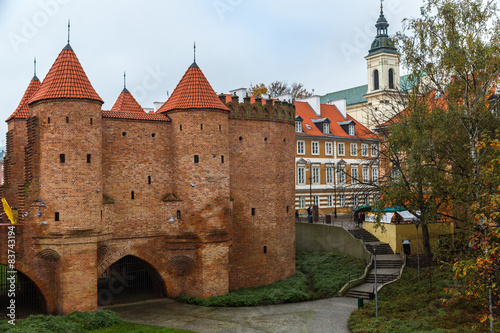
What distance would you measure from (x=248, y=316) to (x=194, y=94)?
38.8 feet

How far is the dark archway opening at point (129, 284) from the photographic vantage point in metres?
26.7

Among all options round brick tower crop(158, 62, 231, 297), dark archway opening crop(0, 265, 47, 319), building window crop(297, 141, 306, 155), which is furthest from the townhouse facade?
dark archway opening crop(0, 265, 47, 319)

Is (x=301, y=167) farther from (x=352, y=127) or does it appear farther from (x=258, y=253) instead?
(x=258, y=253)

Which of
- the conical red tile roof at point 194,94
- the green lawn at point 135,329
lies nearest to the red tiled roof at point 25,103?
the conical red tile roof at point 194,94

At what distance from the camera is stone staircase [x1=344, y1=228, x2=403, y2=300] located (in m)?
27.9

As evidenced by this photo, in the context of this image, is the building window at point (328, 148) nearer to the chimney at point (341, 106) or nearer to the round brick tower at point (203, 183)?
the chimney at point (341, 106)

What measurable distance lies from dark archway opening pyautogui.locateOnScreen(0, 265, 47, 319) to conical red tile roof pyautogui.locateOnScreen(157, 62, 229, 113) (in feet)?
36.8

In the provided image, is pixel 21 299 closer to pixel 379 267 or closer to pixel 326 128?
pixel 379 267

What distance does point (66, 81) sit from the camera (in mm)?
23641

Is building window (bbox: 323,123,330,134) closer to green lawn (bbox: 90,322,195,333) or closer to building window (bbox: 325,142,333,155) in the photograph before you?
building window (bbox: 325,142,333,155)

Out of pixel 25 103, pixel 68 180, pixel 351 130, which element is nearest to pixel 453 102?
pixel 68 180

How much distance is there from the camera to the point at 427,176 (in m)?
21.8

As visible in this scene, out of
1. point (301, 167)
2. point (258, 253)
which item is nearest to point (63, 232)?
point (258, 253)

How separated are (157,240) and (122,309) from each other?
3.78 meters
